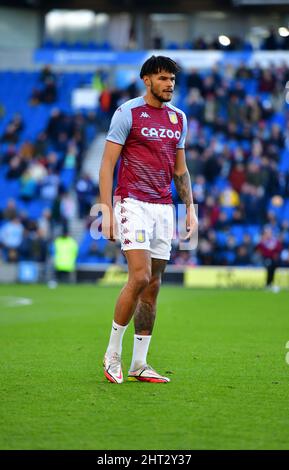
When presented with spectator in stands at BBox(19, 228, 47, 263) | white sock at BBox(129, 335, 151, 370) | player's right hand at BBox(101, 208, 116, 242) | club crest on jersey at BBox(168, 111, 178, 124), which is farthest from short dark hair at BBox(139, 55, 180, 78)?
spectator in stands at BBox(19, 228, 47, 263)

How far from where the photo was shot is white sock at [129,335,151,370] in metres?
8.68

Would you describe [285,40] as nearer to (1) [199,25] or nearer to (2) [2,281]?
(1) [199,25]

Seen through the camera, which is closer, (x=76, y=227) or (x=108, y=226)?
(x=108, y=226)

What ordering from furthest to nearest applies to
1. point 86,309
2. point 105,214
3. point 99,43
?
1. point 99,43
2. point 86,309
3. point 105,214

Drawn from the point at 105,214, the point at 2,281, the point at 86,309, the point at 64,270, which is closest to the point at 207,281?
the point at 64,270

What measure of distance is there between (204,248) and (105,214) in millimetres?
22529

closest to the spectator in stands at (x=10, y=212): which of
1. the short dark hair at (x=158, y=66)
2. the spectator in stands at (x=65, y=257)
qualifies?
the spectator in stands at (x=65, y=257)

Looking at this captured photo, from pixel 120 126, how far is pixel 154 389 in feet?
6.89

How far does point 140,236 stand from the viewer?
8.45 m

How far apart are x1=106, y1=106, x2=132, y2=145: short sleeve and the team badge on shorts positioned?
0.73 m

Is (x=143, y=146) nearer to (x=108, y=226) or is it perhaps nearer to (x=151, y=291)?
(x=108, y=226)

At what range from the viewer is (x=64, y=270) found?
30.9 meters

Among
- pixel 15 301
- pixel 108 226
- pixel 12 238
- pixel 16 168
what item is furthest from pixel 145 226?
pixel 16 168

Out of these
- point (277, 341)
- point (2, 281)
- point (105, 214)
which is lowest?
point (2, 281)
